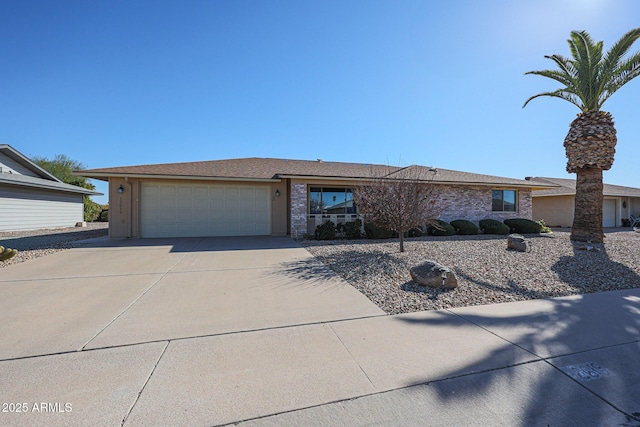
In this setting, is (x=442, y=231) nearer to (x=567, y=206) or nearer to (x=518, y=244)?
(x=518, y=244)

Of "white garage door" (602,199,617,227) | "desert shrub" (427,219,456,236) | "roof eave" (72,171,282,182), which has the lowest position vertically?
"desert shrub" (427,219,456,236)

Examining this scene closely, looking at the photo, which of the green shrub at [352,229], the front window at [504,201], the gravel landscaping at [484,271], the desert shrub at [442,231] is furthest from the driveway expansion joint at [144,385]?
the front window at [504,201]

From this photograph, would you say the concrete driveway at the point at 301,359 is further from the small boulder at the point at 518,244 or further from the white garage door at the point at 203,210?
the white garage door at the point at 203,210

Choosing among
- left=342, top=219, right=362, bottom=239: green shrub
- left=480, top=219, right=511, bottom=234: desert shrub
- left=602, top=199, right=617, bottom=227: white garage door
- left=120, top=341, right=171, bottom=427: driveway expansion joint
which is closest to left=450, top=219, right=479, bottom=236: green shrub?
left=480, top=219, right=511, bottom=234: desert shrub

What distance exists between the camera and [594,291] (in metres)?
5.06

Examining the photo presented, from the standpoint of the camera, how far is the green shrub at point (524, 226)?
1333cm

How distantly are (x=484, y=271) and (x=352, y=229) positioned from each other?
6.13 metres

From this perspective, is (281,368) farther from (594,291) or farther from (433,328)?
(594,291)

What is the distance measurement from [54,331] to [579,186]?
1472 centimetres

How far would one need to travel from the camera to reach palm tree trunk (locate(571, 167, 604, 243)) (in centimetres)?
953

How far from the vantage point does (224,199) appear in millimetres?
12359

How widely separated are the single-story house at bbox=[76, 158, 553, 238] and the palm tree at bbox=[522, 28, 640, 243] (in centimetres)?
431

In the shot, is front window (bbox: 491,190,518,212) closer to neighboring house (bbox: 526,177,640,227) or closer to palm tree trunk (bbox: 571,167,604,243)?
palm tree trunk (bbox: 571,167,604,243)

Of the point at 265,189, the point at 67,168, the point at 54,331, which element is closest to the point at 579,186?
the point at 265,189
